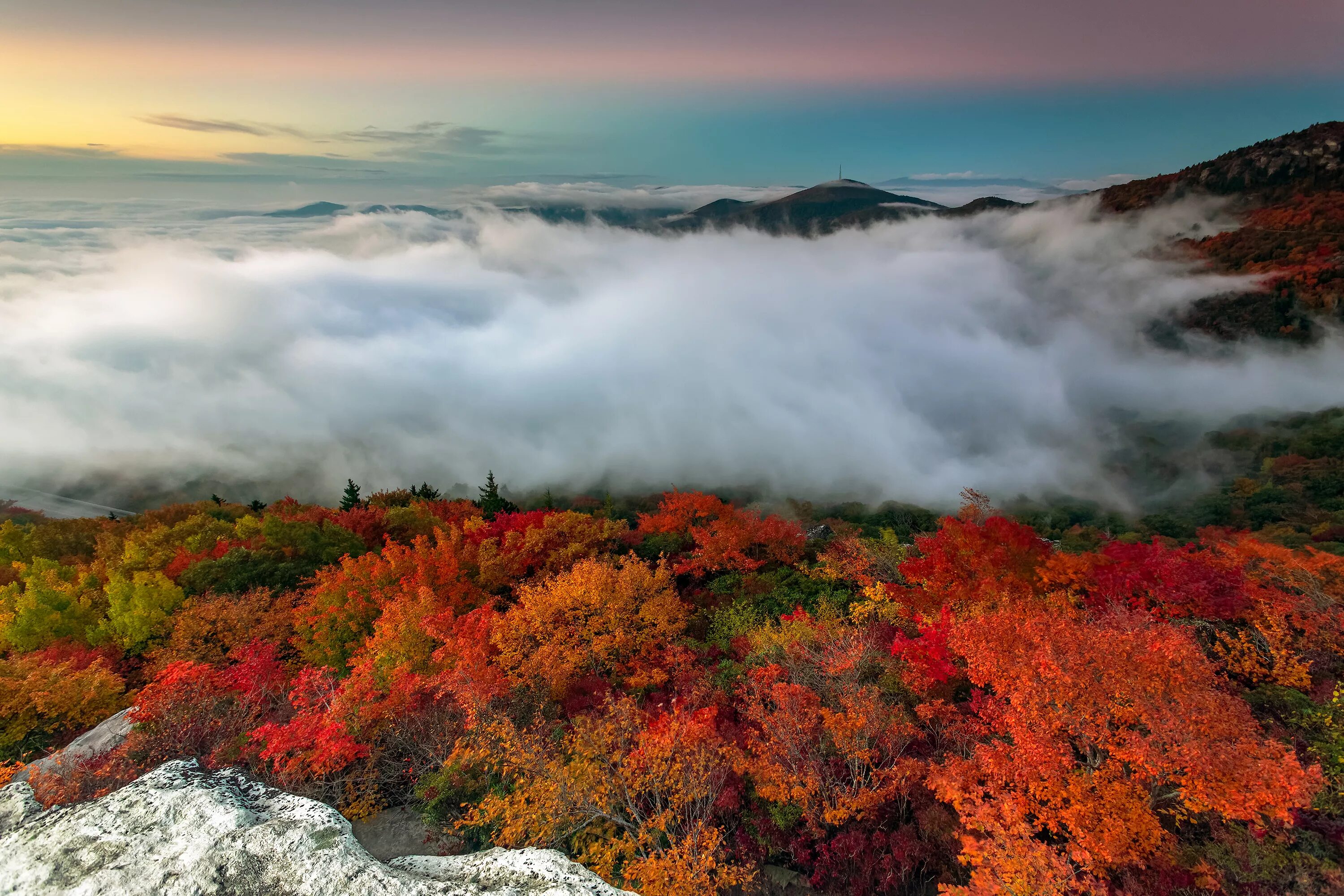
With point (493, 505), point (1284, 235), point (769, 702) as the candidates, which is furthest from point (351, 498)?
point (1284, 235)

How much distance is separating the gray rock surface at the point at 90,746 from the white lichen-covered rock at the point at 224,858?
12.1m

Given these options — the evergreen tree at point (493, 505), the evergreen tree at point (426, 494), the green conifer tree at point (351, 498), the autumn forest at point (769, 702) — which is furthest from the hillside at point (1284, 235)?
the green conifer tree at point (351, 498)

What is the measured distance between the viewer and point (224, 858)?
469 inches

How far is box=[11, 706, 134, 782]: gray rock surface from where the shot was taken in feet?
74.1

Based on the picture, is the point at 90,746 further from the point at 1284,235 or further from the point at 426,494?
the point at 1284,235

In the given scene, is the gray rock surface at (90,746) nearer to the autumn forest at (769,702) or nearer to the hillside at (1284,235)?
the autumn forest at (769,702)

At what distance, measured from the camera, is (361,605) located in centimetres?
3800

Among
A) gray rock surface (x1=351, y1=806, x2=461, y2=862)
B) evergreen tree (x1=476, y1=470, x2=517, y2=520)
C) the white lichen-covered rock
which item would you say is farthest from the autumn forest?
evergreen tree (x1=476, y1=470, x2=517, y2=520)

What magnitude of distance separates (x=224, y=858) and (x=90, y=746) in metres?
21.1

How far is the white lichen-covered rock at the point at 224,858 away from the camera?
11375mm

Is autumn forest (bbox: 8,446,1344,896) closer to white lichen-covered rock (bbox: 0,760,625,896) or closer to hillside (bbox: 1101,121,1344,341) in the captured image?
white lichen-covered rock (bbox: 0,760,625,896)

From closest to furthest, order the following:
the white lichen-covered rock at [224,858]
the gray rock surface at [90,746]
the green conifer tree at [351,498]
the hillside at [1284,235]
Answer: the white lichen-covered rock at [224,858] → the gray rock surface at [90,746] → the green conifer tree at [351,498] → the hillside at [1284,235]

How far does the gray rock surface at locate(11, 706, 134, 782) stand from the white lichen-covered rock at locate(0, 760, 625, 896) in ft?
39.7

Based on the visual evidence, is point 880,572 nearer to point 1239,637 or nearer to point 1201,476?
point 1239,637
